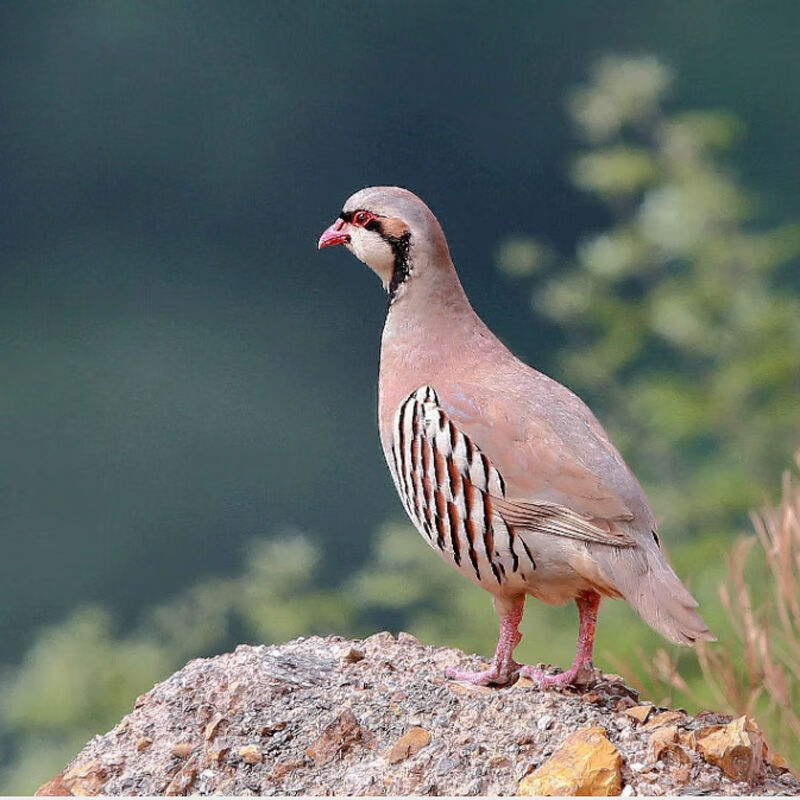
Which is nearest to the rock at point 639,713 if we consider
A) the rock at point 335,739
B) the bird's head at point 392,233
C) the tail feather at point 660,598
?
the tail feather at point 660,598

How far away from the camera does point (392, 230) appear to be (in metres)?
4.02

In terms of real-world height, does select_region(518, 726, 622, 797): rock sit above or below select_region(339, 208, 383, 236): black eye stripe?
below

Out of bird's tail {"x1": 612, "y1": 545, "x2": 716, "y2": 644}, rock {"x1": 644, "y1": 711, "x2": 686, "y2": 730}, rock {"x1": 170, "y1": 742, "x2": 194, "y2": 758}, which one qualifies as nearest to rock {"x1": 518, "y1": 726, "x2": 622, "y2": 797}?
rock {"x1": 644, "y1": 711, "x2": 686, "y2": 730}

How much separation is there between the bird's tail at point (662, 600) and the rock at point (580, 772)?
34 cm

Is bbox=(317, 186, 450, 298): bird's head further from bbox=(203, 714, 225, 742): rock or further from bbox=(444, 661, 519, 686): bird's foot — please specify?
bbox=(203, 714, 225, 742): rock

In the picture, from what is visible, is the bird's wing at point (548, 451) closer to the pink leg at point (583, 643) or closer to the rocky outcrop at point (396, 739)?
the pink leg at point (583, 643)

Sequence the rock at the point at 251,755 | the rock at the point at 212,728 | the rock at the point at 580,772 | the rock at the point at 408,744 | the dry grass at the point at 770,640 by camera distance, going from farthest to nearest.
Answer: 1. the dry grass at the point at 770,640
2. the rock at the point at 212,728
3. the rock at the point at 251,755
4. the rock at the point at 408,744
5. the rock at the point at 580,772

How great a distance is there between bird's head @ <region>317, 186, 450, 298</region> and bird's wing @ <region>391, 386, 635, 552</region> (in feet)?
1.27

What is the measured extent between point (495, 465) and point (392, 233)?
0.78 m

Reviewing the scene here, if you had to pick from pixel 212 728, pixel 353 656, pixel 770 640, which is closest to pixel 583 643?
pixel 353 656

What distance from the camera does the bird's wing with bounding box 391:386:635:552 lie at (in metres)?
3.67

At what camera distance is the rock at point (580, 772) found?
3.40 metres

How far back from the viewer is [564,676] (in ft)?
12.6

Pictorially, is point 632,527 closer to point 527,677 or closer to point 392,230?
point 527,677
